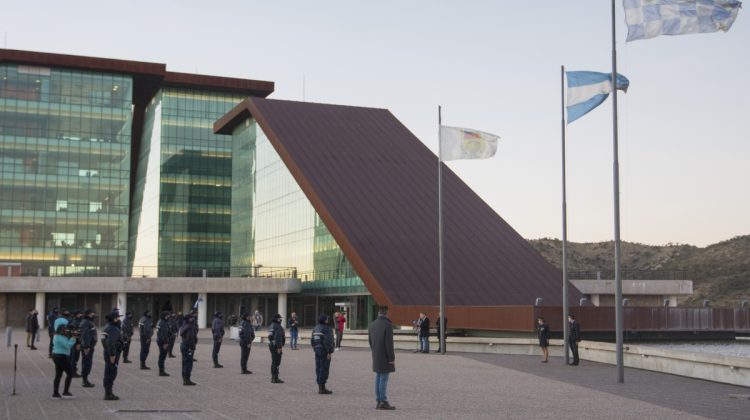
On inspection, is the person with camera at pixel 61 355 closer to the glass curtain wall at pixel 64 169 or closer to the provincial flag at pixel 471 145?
the provincial flag at pixel 471 145

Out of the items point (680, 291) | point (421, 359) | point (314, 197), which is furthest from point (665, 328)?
point (680, 291)

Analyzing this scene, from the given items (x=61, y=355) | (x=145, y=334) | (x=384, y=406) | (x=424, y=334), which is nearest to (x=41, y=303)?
(x=424, y=334)

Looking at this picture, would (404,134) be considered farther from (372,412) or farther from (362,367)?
(372,412)

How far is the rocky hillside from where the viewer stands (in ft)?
406

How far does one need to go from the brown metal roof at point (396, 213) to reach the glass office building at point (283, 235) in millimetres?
2510

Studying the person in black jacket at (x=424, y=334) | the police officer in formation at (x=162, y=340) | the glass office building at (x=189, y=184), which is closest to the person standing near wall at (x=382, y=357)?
the police officer in formation at (x=162, y=340)

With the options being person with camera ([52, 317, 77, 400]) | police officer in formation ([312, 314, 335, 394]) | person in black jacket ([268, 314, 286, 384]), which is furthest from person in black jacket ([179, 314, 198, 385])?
police officer in formation ([312, 314, 335, 394])

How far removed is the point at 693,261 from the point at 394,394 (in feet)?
443

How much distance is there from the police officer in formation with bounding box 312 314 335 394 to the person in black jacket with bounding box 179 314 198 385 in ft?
11.8

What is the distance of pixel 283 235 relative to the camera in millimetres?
69000

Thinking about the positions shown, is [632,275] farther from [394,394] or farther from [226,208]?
[394,394]

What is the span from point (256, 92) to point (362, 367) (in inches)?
2959

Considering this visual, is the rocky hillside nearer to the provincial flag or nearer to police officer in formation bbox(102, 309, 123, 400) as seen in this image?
the provincial flag

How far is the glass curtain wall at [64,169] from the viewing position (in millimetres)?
90562
